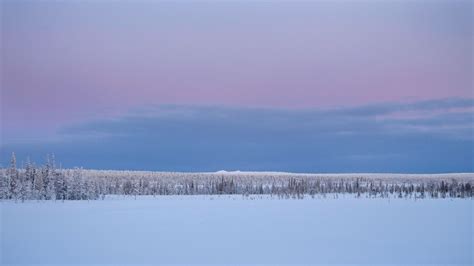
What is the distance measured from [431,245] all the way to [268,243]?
10.9ft

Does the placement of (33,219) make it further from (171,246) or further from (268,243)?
(268,243)

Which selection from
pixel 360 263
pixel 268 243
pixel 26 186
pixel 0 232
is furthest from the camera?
pixel 26 186

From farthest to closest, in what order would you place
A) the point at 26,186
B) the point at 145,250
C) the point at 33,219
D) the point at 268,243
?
the point at 26,186 → the point at 33,219 → the point at 268,243 → the point at 145,250

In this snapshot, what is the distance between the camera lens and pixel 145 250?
31.9ft

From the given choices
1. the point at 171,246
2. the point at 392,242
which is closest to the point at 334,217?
the point at 392,242

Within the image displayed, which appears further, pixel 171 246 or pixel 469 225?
pixel 469 225

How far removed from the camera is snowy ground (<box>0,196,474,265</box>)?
29.6 ft

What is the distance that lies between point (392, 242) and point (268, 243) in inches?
103

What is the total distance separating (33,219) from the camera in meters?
15.1

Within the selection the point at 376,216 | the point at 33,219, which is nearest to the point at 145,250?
the point at 33,219

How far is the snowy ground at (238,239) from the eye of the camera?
9.03 metres

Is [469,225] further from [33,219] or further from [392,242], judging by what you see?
[33,219]

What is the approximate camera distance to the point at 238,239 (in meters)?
11.0

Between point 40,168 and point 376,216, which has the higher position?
point 40,168
